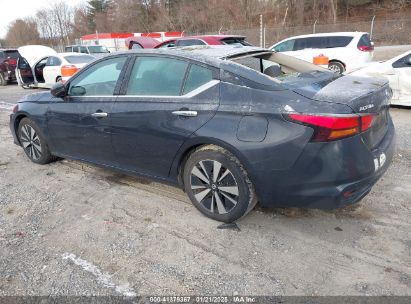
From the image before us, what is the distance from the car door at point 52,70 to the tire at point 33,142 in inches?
321

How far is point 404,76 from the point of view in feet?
22.5

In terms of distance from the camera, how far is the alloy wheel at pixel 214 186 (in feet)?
10.0

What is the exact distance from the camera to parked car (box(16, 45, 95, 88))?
1235 centimetres

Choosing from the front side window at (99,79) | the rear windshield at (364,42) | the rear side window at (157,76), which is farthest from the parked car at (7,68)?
the rear side window at (157,76)

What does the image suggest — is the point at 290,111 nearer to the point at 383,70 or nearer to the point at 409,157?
the point at 409,157

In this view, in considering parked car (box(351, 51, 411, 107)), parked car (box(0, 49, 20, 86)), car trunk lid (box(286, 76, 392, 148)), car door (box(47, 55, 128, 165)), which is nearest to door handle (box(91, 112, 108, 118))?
car door (box(47, 55, 128, 165))

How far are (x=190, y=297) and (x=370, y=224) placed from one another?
178 centimetres

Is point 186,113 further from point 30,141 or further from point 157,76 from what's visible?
point 30,141

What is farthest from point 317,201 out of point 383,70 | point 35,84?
point 35,84

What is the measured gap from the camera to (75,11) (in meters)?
61.0

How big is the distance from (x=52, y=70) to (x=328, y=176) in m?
12.3

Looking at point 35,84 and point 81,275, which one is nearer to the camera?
point 81,275

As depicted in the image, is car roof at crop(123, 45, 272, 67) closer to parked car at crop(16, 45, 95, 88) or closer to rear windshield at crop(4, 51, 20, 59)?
parked car at crop(16, 45, 95, 88)

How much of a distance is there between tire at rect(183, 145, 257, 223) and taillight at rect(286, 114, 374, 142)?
0.68 metres
